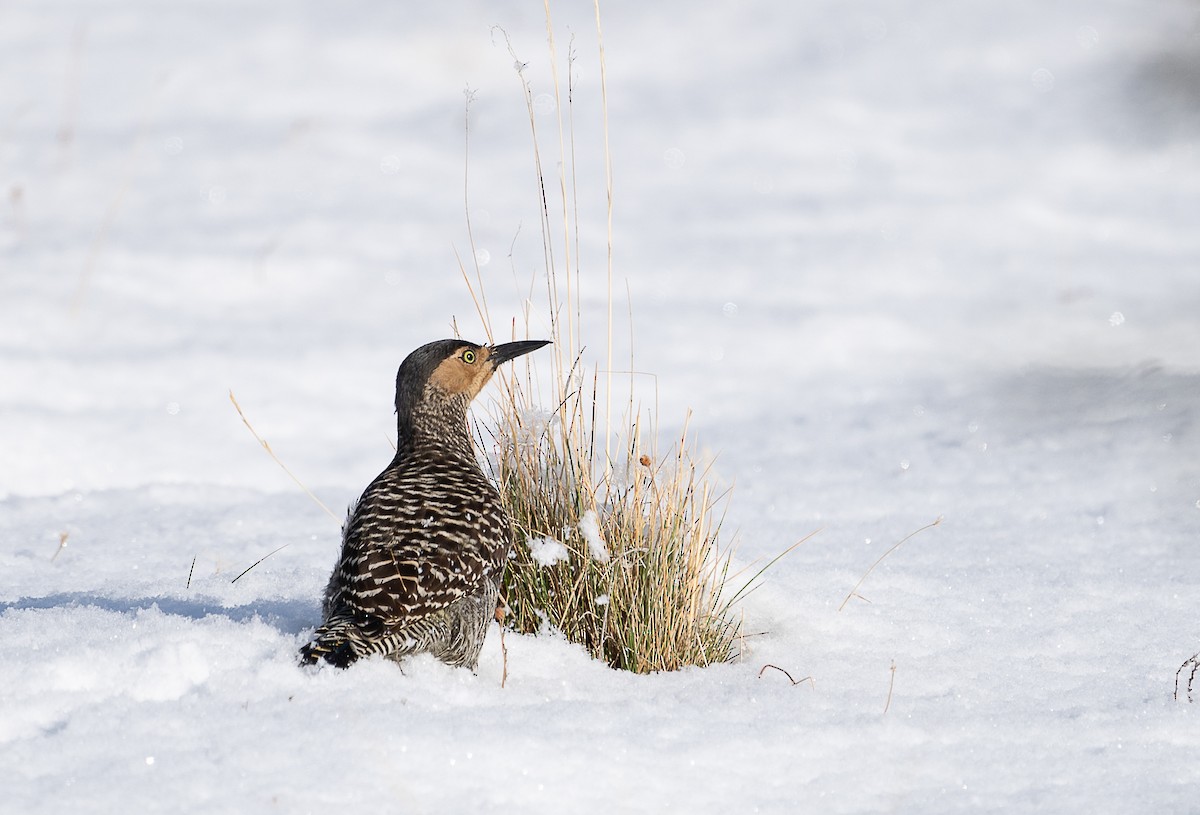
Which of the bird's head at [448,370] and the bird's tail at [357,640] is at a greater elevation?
the bird's head at [448,370]

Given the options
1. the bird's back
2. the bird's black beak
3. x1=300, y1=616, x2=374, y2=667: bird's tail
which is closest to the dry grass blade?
the bird's black beak

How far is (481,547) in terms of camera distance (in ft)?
11.0

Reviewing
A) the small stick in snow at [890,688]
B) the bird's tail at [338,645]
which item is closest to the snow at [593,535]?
the bird's tail at [338,645]

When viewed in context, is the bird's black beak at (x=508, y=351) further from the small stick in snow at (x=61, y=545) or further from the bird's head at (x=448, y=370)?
the small stick in snow at (x=61, y=545)

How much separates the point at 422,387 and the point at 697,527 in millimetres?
924

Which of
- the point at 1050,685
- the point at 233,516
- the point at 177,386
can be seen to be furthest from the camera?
the point at 177,386

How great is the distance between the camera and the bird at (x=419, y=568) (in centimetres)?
316

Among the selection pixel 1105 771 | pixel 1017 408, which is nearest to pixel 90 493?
pixel 1017 408

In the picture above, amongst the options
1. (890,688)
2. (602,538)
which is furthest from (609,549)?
(890,688)

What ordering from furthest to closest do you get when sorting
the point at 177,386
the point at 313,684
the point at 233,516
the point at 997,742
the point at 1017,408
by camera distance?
the point at 177,386
the point at 233,516
the point at 1017,408
the point at 997,742
the point at 313,684

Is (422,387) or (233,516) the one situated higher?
(422,387)

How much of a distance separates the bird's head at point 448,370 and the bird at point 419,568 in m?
0.21

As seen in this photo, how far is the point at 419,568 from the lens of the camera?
3268 mm

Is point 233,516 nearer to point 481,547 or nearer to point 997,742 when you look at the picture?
point 481,547
